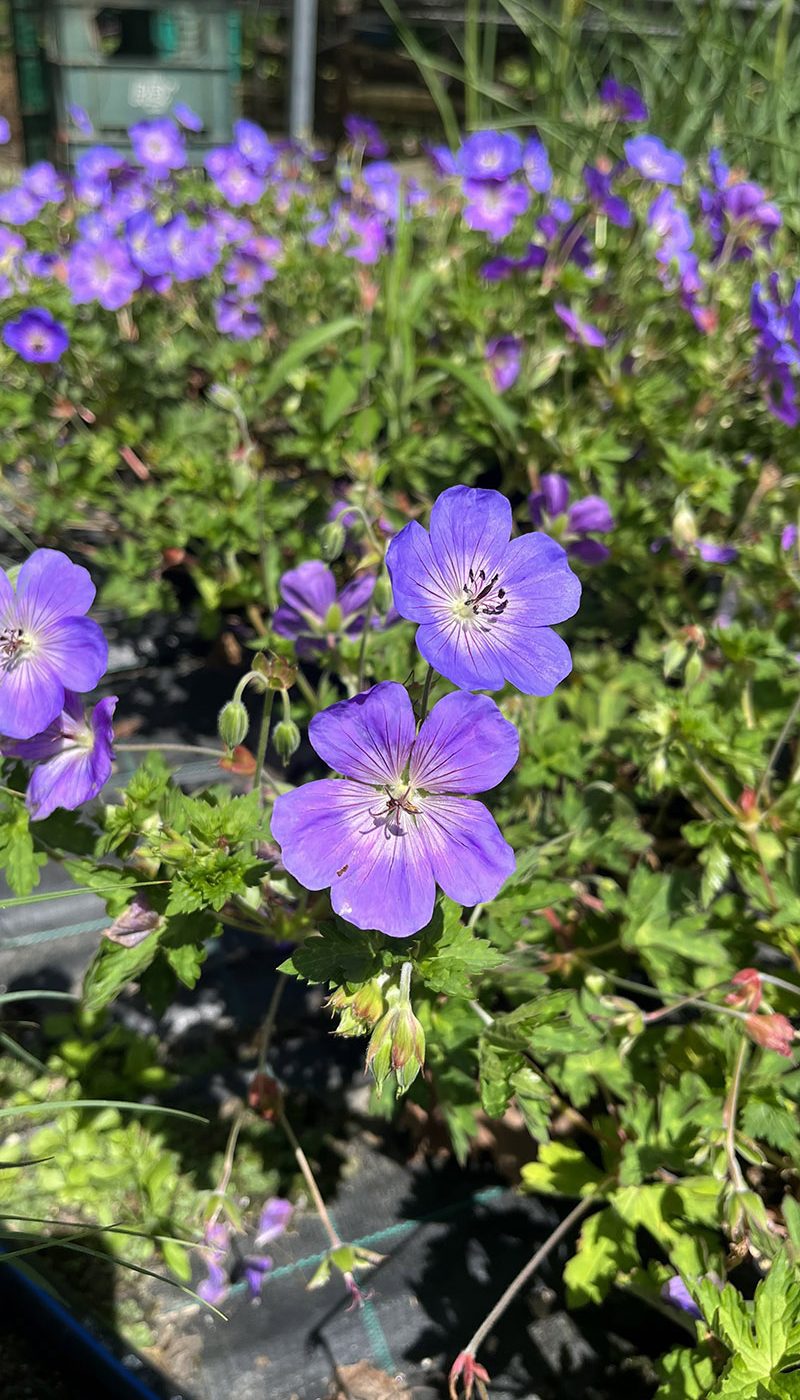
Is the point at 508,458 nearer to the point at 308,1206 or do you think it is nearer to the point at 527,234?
the point at 527,234

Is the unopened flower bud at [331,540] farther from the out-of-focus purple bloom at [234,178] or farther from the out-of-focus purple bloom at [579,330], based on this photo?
the out-of-focus purple bloom at [234,178]

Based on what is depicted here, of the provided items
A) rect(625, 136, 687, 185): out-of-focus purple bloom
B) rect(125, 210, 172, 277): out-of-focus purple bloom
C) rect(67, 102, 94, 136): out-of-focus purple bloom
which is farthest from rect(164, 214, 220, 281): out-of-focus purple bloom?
rect(67, 102, 94, 136): out-of-focus purple bloom

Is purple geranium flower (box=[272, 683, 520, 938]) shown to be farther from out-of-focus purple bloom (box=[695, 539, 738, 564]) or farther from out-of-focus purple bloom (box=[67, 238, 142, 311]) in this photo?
out-of-focus purple bloom (box=[67, 238, 142, 311])

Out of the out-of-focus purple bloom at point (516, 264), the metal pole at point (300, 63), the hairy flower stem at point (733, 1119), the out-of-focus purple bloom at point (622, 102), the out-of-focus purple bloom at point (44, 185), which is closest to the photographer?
the hairy flower stem at point (733, 1119)

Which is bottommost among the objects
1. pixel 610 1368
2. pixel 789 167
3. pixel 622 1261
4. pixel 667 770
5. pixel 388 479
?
pixel 610 1368

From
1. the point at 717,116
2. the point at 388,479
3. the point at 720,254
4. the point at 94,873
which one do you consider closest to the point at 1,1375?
the point at 94,873

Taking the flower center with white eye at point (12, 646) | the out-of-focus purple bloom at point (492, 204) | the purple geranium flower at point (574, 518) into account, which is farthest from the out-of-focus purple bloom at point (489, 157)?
the flower center with white eye at point (12, 646)
